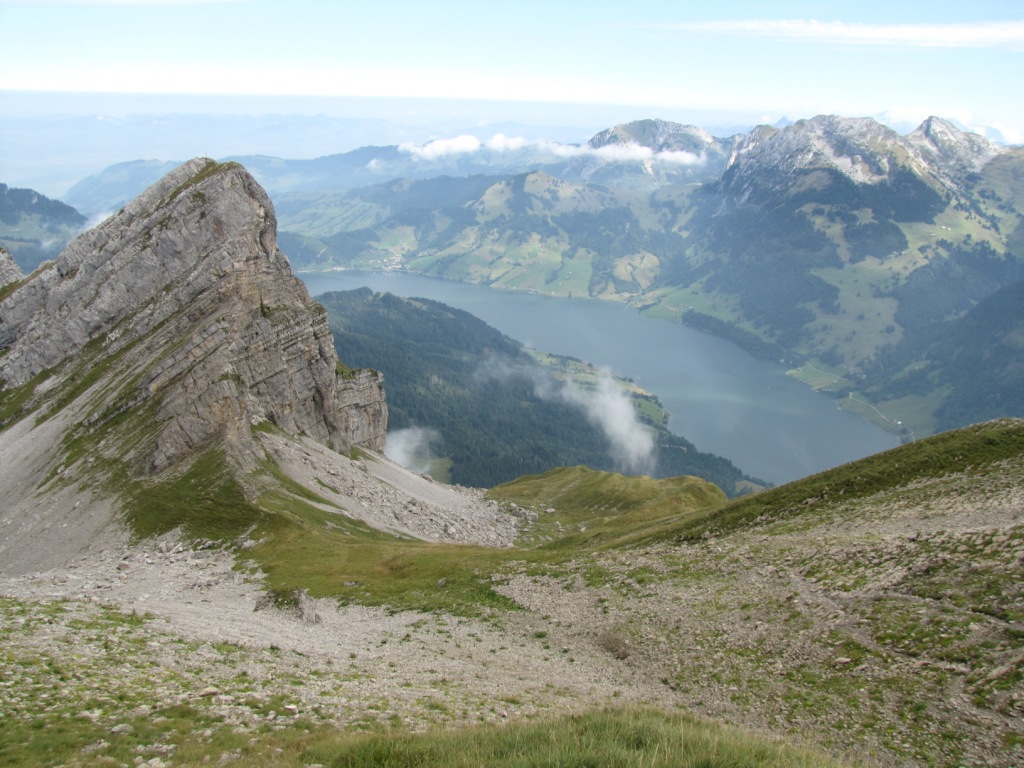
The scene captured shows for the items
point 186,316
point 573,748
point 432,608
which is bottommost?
point 432,608

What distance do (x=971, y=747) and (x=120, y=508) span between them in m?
76.0

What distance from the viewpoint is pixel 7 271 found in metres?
140

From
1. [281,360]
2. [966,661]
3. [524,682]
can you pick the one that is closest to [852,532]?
[966,661]

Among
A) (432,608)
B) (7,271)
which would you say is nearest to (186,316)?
(432,608)

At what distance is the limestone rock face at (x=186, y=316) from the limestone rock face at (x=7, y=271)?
66.2 feet

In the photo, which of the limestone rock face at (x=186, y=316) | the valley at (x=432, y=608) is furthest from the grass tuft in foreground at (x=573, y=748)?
the limestone rock face at (x=186, y=316)

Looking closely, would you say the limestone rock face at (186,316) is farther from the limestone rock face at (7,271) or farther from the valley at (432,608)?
the limestone rock face at (7,271)

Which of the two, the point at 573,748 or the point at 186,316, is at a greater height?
the point at 573,748

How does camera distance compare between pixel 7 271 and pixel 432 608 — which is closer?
pixel 432 608

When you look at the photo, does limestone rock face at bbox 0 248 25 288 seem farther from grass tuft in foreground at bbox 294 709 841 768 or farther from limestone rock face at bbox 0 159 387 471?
grass tuft in foreground at bbox 294 709 841 768

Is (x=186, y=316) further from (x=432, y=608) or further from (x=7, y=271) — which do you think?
(x=7, y=271)

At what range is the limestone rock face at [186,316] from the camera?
3499 inches

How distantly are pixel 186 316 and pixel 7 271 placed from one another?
7811cm

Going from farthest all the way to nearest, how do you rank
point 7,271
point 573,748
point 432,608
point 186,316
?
point 7,271 → point 186,316 → point 432,608 → point 573,748
